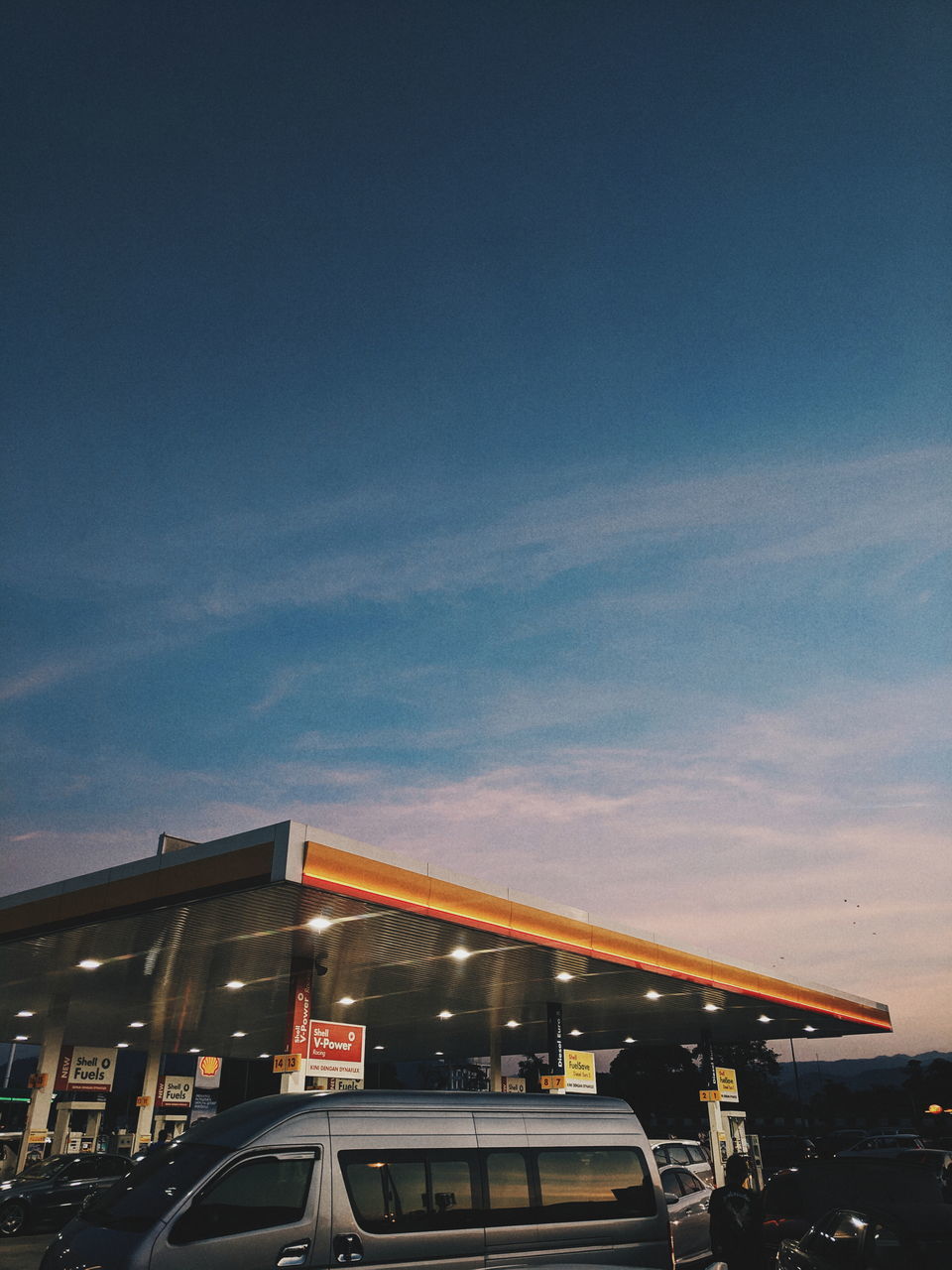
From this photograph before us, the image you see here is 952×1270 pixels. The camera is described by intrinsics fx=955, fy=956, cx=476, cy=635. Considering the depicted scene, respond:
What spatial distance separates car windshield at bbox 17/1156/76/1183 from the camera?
19841mm

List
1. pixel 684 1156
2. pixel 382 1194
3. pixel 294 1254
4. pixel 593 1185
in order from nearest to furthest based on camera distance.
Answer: pixel 294 1254 → pixel 382 1194 → pixel 593 1185 → pixel 684 1156

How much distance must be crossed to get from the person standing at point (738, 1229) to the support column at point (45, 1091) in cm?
2216

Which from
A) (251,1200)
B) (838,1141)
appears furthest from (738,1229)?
(838,1141)

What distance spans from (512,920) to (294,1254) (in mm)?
10495

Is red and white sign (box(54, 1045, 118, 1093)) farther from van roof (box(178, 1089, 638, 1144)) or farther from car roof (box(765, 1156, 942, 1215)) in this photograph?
car roof (box(765, 1156, 942, 1215))

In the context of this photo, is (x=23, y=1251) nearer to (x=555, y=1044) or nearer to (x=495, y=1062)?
(x=555, y=1044)

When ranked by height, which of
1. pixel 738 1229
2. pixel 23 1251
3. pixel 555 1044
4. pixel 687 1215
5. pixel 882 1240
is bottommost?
pixel 23 1251

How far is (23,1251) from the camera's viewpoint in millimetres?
16828

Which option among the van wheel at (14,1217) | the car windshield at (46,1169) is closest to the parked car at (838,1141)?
the car windshield at (46,1169)

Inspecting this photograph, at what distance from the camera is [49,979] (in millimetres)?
Answer: 22812

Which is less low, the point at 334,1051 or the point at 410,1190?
the point at 334,1051

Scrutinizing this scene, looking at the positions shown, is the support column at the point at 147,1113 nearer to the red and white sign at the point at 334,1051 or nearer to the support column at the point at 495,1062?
the support column at the point at 495,1062

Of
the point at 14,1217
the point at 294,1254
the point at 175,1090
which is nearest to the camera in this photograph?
the point at 294,1254

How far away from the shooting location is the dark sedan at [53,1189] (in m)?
19.0
